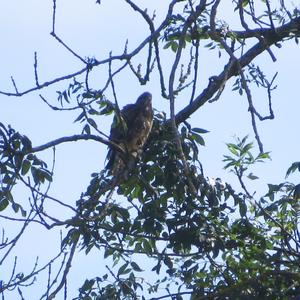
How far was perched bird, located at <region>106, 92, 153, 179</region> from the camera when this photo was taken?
695cm

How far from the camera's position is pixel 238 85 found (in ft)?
24.7

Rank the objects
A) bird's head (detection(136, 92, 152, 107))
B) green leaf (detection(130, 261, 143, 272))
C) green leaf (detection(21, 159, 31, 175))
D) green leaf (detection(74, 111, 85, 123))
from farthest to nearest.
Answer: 1. bird's head (detection(136, 92, 152, 107))
2. green leaf (detection(130, 261, 143, 272))
3. green leaf (detection(74, 111, 85, 123))
4. green leaf (detection(21, 159, 31, 175))

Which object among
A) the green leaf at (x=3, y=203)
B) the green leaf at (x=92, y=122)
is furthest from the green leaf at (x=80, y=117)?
the green leaf at (x=3, y=203)

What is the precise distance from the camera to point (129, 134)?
8461mm

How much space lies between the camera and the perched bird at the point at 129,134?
6.95 m

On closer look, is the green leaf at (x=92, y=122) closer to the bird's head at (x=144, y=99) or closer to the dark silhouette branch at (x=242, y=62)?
the dark silhouette branch at (x=242, y=62)

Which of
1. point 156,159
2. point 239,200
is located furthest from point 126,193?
point 239,200

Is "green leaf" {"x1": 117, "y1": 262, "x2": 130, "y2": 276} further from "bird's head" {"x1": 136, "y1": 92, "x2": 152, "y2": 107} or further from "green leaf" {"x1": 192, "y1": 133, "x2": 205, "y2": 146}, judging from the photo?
"bird's head" {"x1": 136, "y1": 92, "x2": 152, "y2": 107}

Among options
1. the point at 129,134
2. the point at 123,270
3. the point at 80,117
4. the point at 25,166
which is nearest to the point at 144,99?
the point at 129,134

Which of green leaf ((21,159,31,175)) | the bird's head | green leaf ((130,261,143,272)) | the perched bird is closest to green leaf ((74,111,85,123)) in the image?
the perched bird

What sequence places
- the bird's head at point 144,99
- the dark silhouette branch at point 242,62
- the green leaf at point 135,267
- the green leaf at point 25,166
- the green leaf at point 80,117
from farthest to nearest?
the bird's head at point 144,99
the dark silhouette branch at point 242,62
the green leaf at point 135,267
the green leaf at point 80,117
the green leaf at point 25,166

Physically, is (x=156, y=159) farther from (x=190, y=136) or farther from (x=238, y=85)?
(x=238, y=85)

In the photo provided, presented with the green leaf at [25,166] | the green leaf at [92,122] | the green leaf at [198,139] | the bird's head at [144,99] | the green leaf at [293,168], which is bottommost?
the green leaf at [293,168]

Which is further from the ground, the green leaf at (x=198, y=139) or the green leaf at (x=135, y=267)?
the green leaf at (x=198, y=139)
